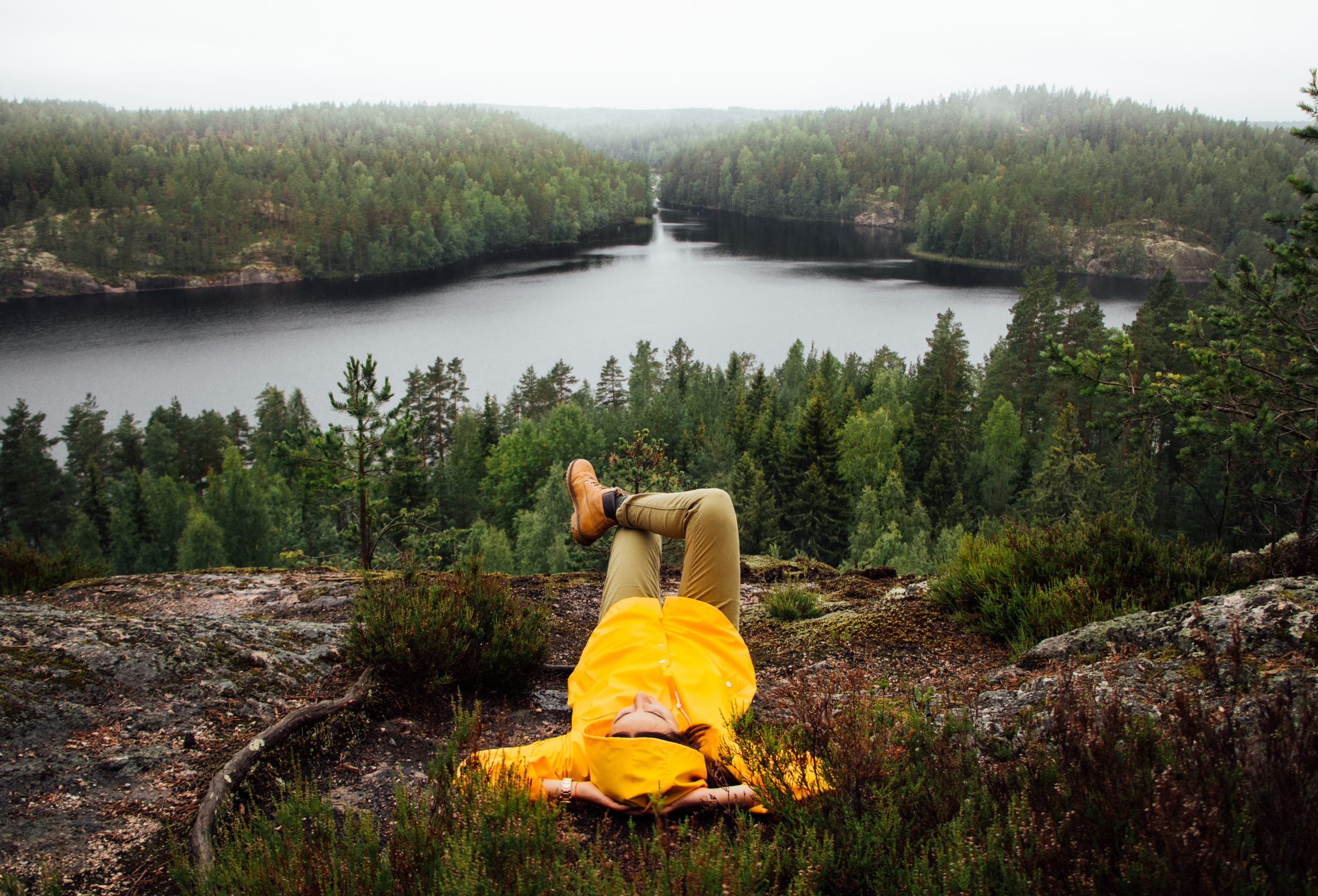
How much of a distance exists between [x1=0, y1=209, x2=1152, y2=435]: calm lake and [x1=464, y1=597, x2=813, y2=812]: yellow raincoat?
143ft

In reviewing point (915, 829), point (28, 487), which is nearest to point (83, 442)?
point (28, 487)

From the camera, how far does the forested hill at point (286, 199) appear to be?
275ft

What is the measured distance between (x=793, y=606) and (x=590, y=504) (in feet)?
5.59

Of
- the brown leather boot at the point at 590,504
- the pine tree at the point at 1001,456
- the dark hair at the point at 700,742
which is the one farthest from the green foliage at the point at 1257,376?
the pine tree at the point at 1001,456

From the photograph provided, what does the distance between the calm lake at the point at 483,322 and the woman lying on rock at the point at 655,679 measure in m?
43.3

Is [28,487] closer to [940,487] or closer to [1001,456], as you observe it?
[940,487]

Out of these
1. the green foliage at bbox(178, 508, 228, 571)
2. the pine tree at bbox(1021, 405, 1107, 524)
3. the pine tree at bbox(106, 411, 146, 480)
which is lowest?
the green foliage at bbox(178, 508, 228, 571)

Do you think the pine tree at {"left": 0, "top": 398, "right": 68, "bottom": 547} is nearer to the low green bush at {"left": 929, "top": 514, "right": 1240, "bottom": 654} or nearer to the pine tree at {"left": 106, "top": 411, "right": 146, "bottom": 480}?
the pine tree at {"left": 106, "top": 411, "right": 146, "bottom": 480}

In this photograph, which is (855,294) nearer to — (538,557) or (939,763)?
(538,557)

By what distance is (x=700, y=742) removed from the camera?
2.77m

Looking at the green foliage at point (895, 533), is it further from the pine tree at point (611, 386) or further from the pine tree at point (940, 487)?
the pine tree at point (611, 386)

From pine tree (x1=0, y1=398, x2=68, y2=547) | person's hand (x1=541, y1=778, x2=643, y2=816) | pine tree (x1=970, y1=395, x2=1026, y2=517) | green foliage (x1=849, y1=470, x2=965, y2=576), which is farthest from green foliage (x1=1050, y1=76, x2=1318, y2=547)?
pine tree (x1=0, y1=398, x2=68, y2=547)

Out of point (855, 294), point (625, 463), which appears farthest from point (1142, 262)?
point (625, 463)

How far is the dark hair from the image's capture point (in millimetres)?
2584
